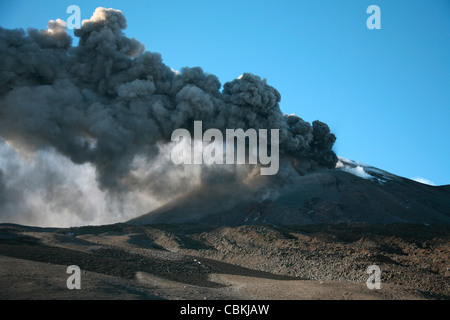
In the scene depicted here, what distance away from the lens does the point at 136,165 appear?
157 feet

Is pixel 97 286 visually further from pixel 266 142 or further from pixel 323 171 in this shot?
pixel 323 171

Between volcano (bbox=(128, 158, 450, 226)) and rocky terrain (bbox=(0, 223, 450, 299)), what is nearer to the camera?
rocky terrain (bbox=(0, 223, 450, 299))

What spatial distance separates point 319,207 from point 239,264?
2333 cm

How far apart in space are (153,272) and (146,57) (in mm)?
35548

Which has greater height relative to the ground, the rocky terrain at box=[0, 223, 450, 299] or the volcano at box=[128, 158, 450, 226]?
the volcano at box=[128, 158, 450, 226]

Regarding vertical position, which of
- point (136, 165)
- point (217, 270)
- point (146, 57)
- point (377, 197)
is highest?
point (146, 57)

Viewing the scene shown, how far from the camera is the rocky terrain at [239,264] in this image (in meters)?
11.7

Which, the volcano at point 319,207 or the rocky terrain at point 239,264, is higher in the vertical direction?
the volcano at point 319,207

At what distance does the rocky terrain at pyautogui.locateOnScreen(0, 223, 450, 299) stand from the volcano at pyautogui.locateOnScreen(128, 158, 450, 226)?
10079 millimetres

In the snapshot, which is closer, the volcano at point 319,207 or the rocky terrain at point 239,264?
the rocky terrain at point 239,264

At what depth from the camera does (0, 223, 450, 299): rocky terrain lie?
38.2 ft

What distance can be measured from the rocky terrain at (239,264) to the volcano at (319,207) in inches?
397

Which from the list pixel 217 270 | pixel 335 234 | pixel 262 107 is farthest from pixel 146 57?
pixel 217 270

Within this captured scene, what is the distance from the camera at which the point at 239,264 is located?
69.2 ft
